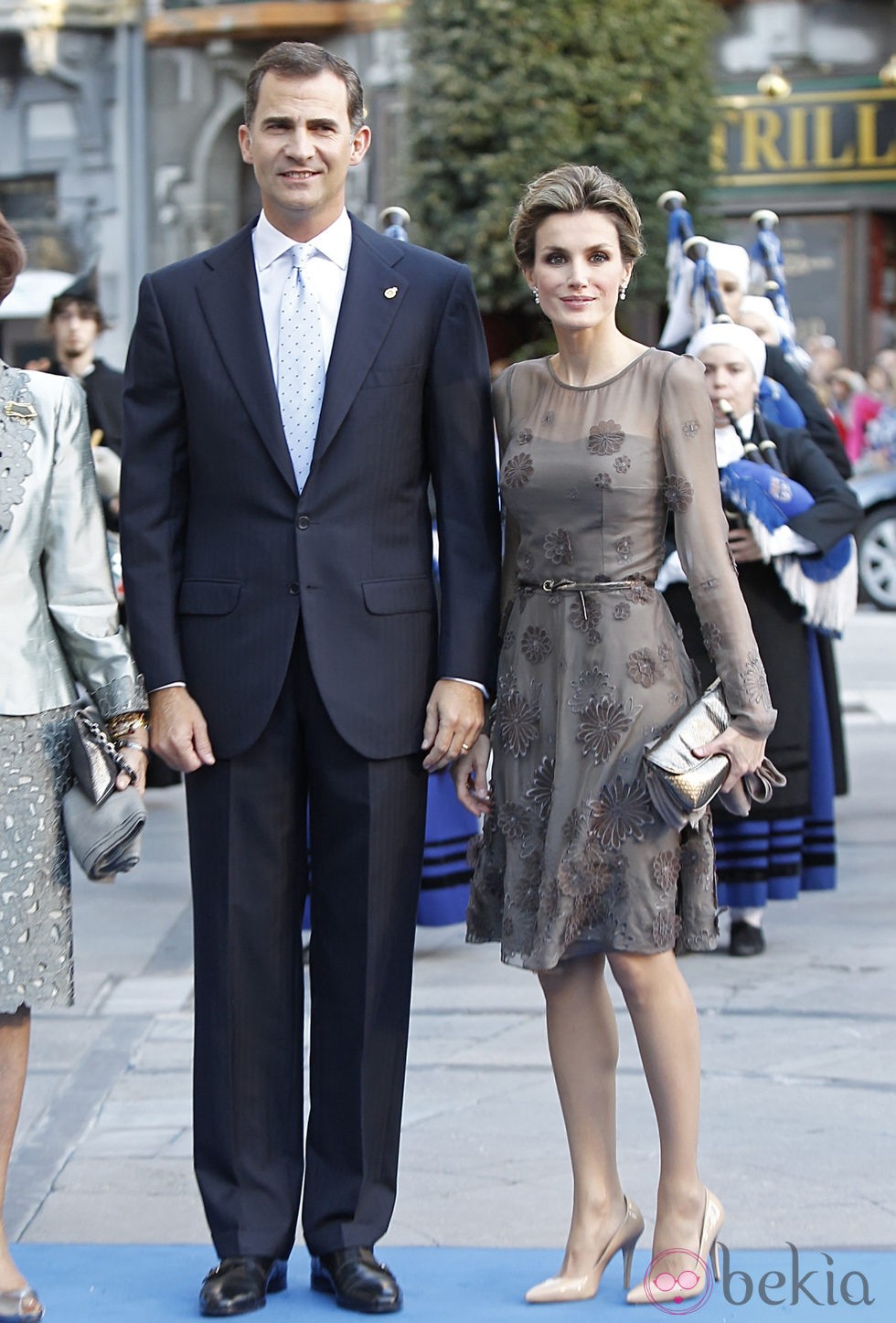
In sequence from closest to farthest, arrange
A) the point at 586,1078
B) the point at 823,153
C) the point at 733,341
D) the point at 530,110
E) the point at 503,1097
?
1. the point at 586,1078
2. the point at 503,1097
3. the point at 733,341
4. the point at 530,110
5. the point at 823,153

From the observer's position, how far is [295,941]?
3439 mm

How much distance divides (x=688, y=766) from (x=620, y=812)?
0.15 m

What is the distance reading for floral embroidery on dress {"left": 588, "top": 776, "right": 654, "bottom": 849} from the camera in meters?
3.28

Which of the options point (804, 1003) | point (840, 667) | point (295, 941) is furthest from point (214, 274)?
point (840, 667)

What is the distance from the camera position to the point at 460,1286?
342cm

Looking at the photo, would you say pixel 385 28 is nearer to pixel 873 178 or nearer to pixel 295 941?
pixel 873 178

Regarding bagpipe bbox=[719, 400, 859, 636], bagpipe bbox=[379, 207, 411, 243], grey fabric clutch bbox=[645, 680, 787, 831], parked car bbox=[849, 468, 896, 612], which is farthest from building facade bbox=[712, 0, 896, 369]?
grey fabric clutch bbox=[645, 680, 787, 831]

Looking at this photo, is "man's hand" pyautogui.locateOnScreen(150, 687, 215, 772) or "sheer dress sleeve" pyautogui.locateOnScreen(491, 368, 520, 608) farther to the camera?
"sheer dress sleeve" pyautogui.locateOnScreen(491, 368, 520, 608)

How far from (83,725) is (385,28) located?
16.6m

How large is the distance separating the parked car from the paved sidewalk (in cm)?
751

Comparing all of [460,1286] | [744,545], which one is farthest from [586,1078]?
[744,545]

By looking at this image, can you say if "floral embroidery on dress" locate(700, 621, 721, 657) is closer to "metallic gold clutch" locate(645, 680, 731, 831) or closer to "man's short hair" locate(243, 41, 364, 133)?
"metallic gold clutch" locate(645, 680, 731, 831)

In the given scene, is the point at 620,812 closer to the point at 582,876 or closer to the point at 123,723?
the point at 582,876

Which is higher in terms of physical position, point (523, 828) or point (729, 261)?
point (729, 261)
